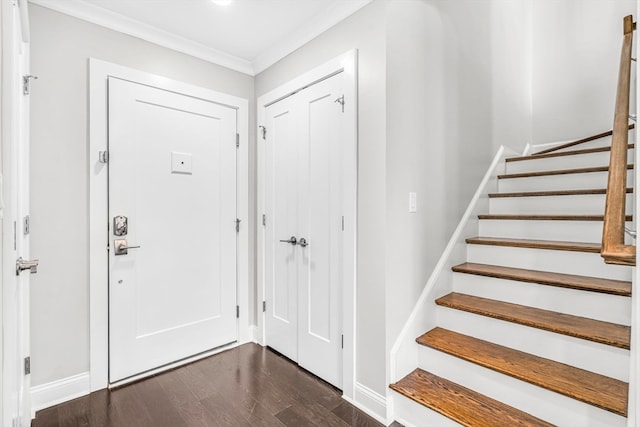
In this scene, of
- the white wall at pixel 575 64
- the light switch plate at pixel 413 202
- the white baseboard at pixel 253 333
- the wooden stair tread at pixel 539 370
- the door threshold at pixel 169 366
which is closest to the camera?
the wooden stair tread at pixel 539 370

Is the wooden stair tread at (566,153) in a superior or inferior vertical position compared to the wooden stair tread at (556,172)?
superior

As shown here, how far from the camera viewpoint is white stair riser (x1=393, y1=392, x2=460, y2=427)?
160cm

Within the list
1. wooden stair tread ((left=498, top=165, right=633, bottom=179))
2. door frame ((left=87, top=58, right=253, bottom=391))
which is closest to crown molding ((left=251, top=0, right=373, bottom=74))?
door frame ((left=87, top=58, right=253, bottom=391))

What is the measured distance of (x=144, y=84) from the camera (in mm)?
2275

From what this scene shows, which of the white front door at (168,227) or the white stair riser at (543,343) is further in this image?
the white front door at (168,227)

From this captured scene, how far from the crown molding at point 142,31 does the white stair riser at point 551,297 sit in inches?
99.9

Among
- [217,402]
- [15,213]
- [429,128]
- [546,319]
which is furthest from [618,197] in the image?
[15,213]

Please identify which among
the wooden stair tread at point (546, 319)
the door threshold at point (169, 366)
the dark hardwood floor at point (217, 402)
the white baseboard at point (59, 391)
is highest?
the wooden stair tread at point (546, 319)

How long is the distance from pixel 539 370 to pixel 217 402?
183 cm

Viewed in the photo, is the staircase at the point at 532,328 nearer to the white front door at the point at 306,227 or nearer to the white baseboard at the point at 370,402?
the white baseboard at the point at 370,402

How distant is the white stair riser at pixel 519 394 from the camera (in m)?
1.35

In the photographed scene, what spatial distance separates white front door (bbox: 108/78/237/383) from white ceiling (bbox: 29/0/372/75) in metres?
0.41

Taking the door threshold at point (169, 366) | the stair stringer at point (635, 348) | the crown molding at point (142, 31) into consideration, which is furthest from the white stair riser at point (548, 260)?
the crown molding at point (142, 31)

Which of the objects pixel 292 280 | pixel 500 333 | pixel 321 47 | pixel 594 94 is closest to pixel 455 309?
pixel 500 333
